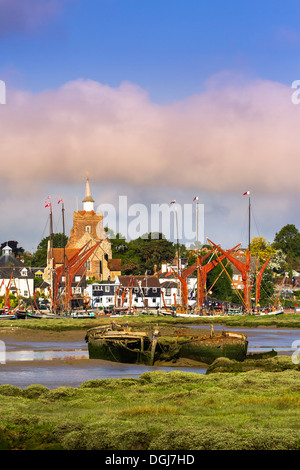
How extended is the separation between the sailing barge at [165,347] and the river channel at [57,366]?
31.7 inches

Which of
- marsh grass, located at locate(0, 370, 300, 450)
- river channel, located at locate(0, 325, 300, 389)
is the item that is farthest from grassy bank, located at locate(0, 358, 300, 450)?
river channel, located at locate(0, 325, 300, 389)

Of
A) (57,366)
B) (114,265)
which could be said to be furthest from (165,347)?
(114,265)

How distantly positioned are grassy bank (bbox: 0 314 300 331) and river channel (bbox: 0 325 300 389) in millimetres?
21569

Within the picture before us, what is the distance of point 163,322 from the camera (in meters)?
106

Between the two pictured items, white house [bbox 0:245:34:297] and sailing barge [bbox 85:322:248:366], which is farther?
white house [bbox 0:245:34:297]

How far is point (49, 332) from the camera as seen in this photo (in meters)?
86.0

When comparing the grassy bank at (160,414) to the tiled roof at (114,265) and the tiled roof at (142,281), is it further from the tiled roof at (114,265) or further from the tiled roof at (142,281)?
the tiled roof at (114,265)

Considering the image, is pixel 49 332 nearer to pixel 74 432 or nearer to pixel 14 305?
pixel 14 305

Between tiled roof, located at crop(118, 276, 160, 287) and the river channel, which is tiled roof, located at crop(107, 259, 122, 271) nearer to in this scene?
tiled roof, located at crop(118, 276, 160, 287)

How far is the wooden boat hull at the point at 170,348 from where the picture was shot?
45969mm

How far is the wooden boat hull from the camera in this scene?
151 feet

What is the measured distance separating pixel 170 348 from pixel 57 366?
307 inches

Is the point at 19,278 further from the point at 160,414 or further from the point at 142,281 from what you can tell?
the point at 160,414

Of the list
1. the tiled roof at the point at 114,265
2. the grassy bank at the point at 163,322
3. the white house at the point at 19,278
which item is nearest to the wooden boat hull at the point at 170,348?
the grassy bank at the point at 163,322
